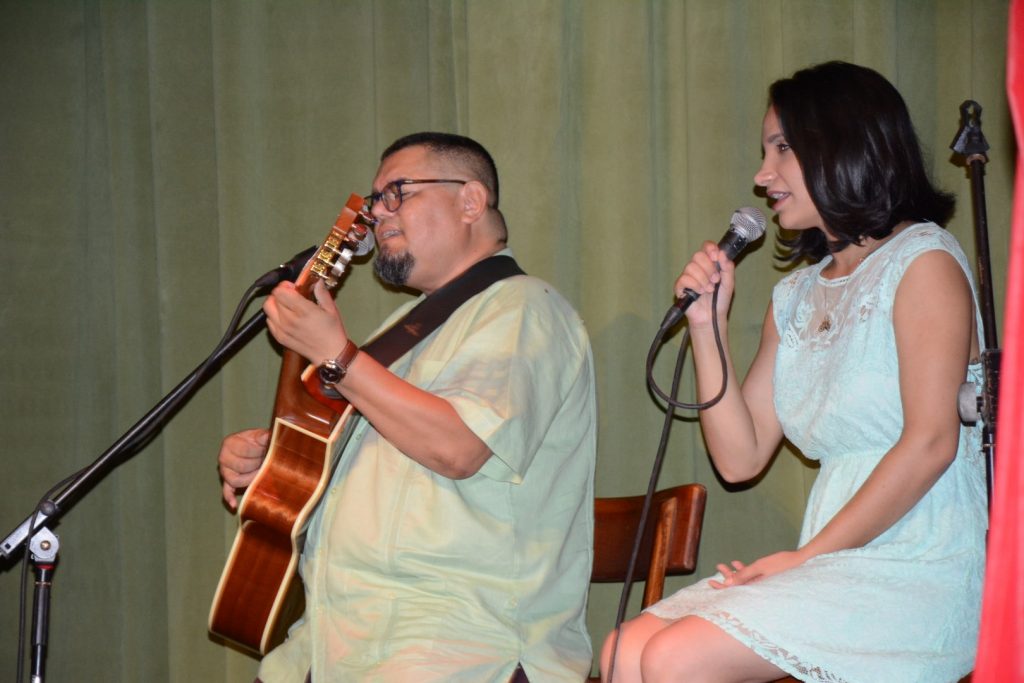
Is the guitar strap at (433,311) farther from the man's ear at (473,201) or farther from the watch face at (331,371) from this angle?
the watch face at (331,371)

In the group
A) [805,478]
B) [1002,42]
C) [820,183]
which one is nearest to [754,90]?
[1002,42]

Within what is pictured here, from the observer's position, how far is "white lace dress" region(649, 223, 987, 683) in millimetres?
1815

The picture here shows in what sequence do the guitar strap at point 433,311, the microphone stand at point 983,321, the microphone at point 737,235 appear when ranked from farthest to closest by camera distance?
the guitar strap at point 433,311
the microphone at point 737,235
the microphone stand at point 983,321

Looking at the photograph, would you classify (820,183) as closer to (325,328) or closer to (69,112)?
(325,328)

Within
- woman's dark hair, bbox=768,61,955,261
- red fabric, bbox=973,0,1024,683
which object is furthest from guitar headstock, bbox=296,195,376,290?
red fabric, bbox=973,0,1024,683

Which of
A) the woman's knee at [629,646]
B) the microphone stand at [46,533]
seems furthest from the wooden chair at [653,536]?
the microphone stand at [46,533]

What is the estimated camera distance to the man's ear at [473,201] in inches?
107

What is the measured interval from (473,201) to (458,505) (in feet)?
2.72

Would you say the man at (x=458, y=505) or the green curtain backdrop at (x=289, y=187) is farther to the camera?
the green curtain backdrop at (x=289, y=187)

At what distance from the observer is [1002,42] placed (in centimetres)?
274

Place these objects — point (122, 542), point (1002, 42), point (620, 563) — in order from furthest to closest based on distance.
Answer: point (122, 542)
point (1002, 42)
point (620, 563)

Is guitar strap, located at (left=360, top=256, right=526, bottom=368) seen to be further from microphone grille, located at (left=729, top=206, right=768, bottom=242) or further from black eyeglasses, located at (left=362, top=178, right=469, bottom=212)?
microphone grille, located at (left=729, top=206, right=768, bottom=242)

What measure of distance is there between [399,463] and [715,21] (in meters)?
1.51

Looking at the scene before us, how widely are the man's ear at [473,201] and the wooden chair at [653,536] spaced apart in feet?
2.52
